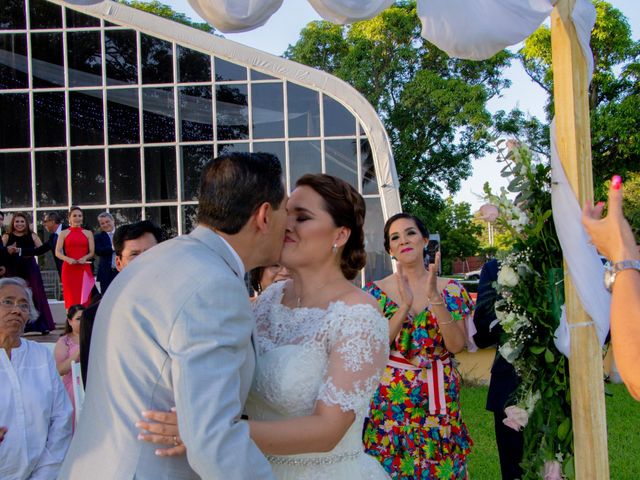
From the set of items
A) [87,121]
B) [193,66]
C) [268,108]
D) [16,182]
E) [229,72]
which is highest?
[193,66]

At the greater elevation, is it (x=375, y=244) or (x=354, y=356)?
(x=375, y=244)

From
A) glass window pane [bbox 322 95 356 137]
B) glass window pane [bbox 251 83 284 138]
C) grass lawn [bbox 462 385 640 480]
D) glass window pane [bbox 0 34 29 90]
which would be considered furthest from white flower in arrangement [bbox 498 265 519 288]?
glass window pane [bbox 0 34 29 90]

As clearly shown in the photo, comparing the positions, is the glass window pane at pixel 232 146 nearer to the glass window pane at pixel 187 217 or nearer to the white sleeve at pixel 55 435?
the glass window pane at pixel 187 217

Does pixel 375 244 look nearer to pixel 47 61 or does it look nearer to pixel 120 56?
pixel 120 56

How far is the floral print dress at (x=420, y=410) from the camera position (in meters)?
4.05

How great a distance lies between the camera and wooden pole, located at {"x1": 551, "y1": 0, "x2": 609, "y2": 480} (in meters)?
3.29

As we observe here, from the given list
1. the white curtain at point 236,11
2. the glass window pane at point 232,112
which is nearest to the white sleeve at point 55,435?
the white curtain at point 236,11

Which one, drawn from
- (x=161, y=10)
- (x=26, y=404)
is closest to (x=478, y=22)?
(x=26, y=404)

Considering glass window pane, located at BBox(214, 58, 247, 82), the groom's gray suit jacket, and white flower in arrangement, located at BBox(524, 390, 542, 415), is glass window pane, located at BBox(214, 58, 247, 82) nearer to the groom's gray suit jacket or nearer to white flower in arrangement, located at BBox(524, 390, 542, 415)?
white flower in arrangement, located at BBox(524, 390, 542, 415)

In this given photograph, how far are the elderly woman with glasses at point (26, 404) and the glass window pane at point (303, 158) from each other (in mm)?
10018

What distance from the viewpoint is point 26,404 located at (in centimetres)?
374

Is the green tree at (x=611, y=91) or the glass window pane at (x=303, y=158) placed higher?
the green tree at (x=611, y=91)

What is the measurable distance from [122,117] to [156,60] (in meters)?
1.34

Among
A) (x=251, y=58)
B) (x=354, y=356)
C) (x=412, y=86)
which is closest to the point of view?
(x=354, y=356)
